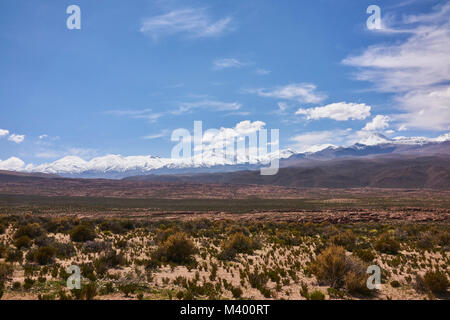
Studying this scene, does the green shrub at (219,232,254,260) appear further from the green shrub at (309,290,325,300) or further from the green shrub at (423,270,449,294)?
the green shrub at (423,270,449,294)

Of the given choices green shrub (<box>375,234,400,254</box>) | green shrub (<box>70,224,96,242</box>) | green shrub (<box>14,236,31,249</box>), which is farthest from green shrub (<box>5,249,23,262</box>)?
green shrub (<box>375,234,400,254</box>)

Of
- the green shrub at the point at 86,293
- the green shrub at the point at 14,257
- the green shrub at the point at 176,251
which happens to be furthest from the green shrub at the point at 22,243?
the green shrub at the point at 86,293

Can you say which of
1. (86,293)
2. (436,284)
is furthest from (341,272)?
(86,293)

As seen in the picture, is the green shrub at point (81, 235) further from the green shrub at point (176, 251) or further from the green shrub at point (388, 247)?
the green shrub at point (388, 247)

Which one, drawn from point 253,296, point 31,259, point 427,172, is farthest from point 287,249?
point 427,172

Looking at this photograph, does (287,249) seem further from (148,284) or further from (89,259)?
(89,259)

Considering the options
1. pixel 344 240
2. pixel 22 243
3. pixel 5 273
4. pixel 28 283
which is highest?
pixel 5 273

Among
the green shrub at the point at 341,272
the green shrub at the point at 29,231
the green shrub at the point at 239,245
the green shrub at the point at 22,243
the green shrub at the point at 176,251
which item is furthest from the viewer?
the green shrub at the point at 29,231

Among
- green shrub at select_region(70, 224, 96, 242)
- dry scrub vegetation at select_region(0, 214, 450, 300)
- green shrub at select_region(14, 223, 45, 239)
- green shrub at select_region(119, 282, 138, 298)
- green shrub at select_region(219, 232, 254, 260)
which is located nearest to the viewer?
green shrub at select_region(119, 282, 138, 298)

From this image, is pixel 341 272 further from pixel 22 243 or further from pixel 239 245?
pixel 22 243

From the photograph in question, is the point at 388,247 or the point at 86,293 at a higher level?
the point at 86,293

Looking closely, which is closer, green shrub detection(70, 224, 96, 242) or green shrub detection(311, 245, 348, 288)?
green shrub detection(311, 245, 348, 288)

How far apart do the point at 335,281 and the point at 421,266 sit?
253 inches

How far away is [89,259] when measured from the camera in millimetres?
14281
